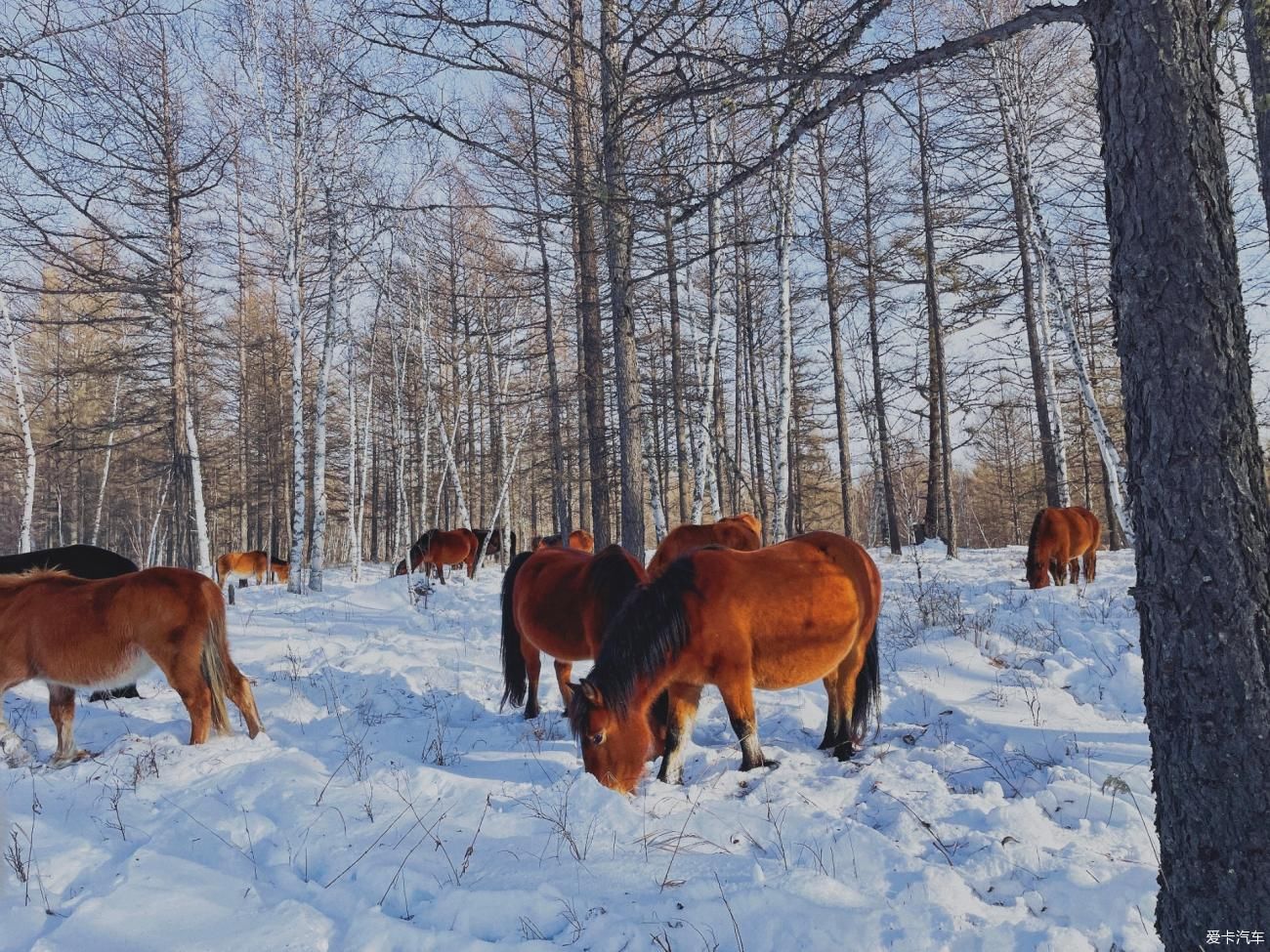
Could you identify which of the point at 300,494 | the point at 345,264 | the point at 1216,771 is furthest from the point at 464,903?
the point at 345,264

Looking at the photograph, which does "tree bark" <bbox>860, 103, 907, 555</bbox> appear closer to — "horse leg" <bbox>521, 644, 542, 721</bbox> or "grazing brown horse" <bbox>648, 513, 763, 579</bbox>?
"grazing brown horse" <bbox>648, 513, 763, 579</bbox>

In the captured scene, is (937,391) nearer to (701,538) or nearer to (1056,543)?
(1056,543)

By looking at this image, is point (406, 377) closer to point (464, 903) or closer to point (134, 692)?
point (134, 692)

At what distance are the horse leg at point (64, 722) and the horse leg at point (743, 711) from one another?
13.8 feet

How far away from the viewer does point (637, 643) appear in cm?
400

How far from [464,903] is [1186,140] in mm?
3712

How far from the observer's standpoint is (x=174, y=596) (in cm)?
487

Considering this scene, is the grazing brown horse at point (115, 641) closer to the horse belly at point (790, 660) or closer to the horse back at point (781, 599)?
the horse back at point (781, 599)

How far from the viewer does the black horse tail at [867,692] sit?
4.62 meters

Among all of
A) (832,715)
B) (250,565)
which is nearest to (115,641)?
(832,715)

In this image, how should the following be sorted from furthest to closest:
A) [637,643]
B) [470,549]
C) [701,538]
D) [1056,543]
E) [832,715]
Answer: [470,549]
[1056,543]
[701,538]
[832,715]
[637,643]

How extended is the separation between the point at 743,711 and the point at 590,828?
4.06ft

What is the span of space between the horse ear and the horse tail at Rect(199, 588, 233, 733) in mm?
2905

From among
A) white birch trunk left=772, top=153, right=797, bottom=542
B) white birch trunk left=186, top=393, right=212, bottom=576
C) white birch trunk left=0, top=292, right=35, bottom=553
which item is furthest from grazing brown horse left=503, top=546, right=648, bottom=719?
white birch trunk left=0, top=292, right=35, bottom=553
